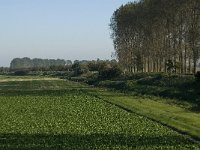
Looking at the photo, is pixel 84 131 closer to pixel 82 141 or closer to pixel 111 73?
pixel 82 141

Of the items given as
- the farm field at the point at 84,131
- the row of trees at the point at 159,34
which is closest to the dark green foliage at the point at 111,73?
the row of trees at the point at 159,34

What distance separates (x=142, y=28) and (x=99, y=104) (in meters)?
66.5

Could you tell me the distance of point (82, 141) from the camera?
27.1 m

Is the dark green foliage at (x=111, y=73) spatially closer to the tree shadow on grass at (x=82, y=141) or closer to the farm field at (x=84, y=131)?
the farm field at (x=84, y=131)

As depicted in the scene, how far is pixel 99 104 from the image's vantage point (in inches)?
2050

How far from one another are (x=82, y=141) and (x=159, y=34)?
82.7 m

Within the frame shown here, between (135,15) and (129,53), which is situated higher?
(135,15)

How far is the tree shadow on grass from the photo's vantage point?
2558cm

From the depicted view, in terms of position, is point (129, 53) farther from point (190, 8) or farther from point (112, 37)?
point (190, 8)

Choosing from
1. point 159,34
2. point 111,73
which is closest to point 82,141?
point 159,34

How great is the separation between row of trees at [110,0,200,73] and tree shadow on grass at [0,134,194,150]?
53350mm

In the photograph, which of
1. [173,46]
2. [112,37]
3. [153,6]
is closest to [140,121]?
[173,46]

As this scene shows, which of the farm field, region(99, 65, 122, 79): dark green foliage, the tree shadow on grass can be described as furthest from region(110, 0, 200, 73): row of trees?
the tree shadow on grass

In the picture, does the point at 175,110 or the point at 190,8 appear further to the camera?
the point at 190,8
